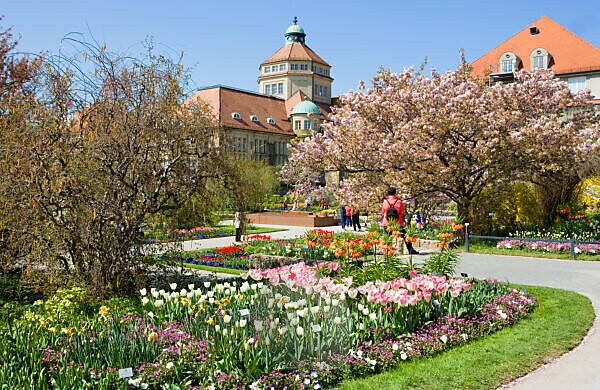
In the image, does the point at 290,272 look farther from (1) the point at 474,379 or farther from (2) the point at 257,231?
(2) the point at 257,231

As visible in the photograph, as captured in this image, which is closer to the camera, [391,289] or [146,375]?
[146,375]

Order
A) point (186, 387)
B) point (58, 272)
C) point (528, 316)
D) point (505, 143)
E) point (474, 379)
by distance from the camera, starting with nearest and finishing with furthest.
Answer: point (186, 387) < point (474, 379) < point (528, 316) < point (58, 272) < point (505, 143)

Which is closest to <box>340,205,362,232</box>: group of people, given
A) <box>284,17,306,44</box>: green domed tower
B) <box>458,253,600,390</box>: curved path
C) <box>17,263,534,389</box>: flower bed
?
<box>458,253,600,390</box>: curved path

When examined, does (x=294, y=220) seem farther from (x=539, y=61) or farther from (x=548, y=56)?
(x=548, y=56)

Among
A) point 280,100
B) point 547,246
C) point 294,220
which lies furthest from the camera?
point 280,100

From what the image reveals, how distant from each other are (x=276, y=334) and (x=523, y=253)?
1210 cm

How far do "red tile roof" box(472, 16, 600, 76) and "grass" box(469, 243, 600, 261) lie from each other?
36320 millimetres

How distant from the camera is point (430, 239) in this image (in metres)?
18.0

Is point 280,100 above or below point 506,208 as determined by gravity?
above

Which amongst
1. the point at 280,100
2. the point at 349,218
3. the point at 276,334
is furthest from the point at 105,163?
the point at 280,100

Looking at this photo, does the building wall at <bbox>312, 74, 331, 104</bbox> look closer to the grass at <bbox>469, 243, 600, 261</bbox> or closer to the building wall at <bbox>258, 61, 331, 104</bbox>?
the building wall at <bbox>258, 61, 331, 104</bbox>

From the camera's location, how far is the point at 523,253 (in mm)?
15820

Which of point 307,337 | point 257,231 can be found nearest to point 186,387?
point 307,337

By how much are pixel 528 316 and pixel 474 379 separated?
3.05 meters
